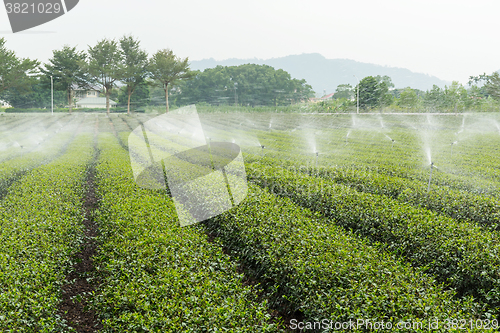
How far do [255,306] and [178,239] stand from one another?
1.97 m

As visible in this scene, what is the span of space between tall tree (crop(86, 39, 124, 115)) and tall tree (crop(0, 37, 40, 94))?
6176mm

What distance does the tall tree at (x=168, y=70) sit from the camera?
126 ft

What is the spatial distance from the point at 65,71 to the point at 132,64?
7.94 m

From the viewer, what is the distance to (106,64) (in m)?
41.8

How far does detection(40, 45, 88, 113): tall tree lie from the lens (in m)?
38.5

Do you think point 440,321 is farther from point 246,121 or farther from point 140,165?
point 246,121

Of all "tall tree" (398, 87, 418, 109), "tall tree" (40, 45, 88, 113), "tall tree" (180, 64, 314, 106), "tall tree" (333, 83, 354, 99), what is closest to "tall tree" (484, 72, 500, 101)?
"tall tree" (398, 87, 418, 109)

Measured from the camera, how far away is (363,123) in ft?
123

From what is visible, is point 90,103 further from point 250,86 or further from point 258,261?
point 258,261

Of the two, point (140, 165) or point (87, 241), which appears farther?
point (140, 165)

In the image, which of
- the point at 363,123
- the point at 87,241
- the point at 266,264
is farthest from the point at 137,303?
the point at 363,123

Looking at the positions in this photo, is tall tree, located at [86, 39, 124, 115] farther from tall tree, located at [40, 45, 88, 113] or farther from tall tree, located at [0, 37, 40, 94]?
tall tree, located at [0, 37, 40, 94]

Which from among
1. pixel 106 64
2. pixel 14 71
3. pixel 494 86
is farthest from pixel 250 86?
pixel 494 86

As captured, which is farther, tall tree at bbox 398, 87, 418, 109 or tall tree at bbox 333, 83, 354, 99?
tall tree at bbox 333, 83, 354, 99
